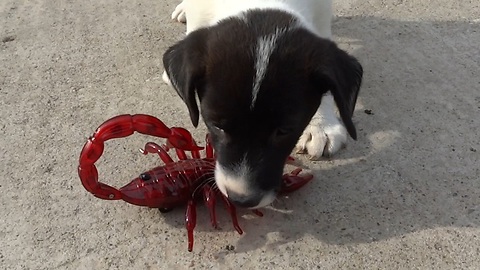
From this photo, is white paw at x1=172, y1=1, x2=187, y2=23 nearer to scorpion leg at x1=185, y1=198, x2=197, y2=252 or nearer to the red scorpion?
the red scorpion

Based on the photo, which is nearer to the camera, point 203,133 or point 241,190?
point 241,190

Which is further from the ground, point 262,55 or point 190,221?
point 262,55

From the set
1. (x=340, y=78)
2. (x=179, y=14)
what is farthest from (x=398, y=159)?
(x=179, y=14)

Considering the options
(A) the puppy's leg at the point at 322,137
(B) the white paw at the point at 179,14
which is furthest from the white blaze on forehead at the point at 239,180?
(B) the white paw at the point at 179,14

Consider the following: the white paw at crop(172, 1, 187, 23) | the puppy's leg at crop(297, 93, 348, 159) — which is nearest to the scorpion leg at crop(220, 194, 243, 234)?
the puppy's leg at crop(297, 93, 348, 159)

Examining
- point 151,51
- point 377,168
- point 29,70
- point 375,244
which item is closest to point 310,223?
point 375,244

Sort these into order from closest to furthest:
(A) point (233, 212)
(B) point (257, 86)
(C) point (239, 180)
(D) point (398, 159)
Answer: (B) point (257, 86) → (C) point (239, 180) → (A) point (233, 212) → (D) point (398, 159)

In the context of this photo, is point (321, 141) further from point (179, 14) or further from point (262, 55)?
point (179, 14)
